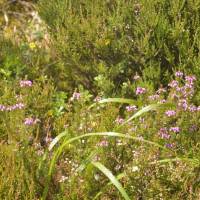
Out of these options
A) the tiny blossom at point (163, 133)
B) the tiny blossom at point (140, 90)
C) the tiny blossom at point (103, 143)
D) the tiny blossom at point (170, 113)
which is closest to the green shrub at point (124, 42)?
the tiny blossom at point (140, 90)

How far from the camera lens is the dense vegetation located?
278 centimetres

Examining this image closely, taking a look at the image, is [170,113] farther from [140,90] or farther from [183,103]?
[140,90]

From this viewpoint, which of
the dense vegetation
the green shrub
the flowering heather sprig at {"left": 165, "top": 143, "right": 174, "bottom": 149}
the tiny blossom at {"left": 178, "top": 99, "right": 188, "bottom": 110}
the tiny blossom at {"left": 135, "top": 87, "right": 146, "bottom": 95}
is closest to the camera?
the dense vegetation

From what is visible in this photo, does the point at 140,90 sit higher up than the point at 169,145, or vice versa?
the point at 140,90

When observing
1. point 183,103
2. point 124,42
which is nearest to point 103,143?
point 183,103

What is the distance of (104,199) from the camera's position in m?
2.69

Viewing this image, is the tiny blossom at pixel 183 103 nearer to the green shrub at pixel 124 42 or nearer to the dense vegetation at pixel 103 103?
the dense vegetation at pixel 103 103

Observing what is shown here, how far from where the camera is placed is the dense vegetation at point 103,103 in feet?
9.11

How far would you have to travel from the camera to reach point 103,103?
140 inches

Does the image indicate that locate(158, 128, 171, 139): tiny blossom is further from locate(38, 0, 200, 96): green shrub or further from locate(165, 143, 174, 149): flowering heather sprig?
locate(38, 0, 200, 96): green shrub

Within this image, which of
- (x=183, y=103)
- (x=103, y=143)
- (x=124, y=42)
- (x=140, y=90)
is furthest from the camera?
(x=124, y=42)

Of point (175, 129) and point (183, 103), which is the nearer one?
point (175, 129)

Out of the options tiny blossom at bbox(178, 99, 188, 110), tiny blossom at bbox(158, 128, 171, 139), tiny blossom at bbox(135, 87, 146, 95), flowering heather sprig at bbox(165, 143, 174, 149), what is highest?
tiny blossom at bbox(178, 99, 188, 110)

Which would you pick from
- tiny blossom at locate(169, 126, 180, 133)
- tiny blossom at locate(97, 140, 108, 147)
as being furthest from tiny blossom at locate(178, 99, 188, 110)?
tiny blossom at locate(97, 140, 108, 147)
